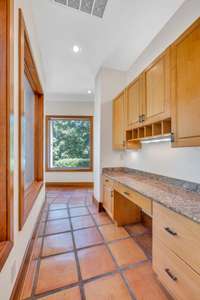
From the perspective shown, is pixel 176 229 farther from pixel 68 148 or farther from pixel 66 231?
pixel 68 148

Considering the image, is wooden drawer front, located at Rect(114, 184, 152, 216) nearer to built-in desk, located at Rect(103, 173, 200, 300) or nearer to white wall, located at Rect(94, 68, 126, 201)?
built-in desk, located at Rect(103, 173, 200, 300)

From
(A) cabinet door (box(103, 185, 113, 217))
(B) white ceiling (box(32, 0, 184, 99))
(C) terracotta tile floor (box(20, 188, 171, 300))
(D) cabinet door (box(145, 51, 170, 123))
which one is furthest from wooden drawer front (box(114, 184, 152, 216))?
(B) white ceiling (box(32, 0, 184, 99))

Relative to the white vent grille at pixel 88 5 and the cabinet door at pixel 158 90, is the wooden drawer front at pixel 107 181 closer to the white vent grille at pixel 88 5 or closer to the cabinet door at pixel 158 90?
the cabinet door at pixel 158 90

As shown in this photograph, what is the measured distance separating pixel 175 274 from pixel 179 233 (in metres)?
0.33

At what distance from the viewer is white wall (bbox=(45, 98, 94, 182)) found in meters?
5.75

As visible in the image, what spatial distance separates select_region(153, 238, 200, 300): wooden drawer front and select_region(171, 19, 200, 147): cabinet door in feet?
3.06

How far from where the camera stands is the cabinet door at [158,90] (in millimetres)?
1778

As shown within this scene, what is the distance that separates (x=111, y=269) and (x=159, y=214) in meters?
0.85

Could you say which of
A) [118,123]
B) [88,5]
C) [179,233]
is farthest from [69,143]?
[179,233]

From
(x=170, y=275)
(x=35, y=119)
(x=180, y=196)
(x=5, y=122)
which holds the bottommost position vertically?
(x=170, y=275)

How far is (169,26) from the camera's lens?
2.23m

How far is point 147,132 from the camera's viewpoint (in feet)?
7.72

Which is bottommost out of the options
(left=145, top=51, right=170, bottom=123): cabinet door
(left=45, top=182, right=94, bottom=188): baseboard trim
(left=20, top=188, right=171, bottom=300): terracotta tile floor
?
(left=20, top=188, right=171, bottom=300): terracotta tile floor

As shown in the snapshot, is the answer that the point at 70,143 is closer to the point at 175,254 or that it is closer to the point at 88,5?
the point at 88,5
